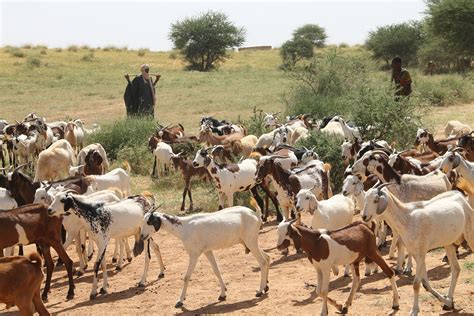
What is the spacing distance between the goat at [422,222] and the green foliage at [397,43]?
42.5 meters

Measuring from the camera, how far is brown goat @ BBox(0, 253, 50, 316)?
8227mm

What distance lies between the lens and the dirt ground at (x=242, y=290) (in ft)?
28.5

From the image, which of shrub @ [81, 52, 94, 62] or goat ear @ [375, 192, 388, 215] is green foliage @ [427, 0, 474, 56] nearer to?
shrub @ [81, 52, 94, 62]

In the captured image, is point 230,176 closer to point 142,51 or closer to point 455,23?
point 455,23

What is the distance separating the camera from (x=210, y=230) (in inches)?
370

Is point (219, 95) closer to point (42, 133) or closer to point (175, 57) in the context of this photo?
point (42, 133)

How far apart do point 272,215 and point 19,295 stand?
20.2ft

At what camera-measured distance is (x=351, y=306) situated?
8.59 m

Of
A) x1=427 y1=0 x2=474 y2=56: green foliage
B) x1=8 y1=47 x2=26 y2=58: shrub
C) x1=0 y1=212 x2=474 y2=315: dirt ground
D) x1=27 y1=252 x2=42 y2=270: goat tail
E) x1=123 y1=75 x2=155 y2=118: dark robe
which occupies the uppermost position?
x1=427 y1=0 x2=474 y2=56: green foliage

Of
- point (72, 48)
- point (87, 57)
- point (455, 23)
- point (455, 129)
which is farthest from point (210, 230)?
point (72, 48)

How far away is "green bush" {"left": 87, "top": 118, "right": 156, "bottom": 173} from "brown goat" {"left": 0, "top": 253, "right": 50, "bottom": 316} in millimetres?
9770

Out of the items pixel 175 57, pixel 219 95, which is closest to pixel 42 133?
pixel 219 95

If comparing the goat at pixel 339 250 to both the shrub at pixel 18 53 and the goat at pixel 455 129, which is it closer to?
the goat at pixel 455 129

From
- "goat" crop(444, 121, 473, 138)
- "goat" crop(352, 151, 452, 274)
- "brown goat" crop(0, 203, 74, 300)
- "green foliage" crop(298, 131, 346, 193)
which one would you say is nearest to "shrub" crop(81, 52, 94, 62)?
"goat" crop(444, 121, 473, 138)
